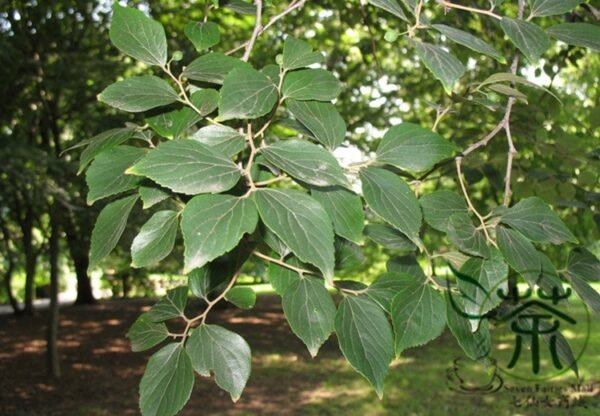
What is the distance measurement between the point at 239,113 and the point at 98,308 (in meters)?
15.1

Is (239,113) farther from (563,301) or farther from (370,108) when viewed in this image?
(370,108)

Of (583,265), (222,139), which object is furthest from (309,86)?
(583,265)

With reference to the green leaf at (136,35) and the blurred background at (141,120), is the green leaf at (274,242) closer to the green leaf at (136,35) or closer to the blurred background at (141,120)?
the green leaf at (136,35)

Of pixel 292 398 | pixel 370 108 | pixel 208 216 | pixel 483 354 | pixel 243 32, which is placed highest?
pixel 243 32

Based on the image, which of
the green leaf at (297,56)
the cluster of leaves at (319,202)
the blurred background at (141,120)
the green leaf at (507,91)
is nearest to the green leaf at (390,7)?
the cluster of leaves at (319,202)

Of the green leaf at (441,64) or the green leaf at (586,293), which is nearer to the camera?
the green leaf at (441,64)

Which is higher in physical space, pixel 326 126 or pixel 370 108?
pixel 370 108

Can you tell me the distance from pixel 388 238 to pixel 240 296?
27 cm

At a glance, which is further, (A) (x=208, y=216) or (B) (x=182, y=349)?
(B) (x=182, y=349)

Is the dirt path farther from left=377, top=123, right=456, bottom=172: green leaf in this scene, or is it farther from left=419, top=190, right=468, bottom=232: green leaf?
left=377, top=123, right=456, bottom=172: green leaf

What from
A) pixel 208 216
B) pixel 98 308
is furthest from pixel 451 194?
pixel 98 308

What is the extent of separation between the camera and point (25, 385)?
781 cm

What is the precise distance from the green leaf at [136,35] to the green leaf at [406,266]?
20.9 inches

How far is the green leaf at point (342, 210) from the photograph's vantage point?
0.85 m
